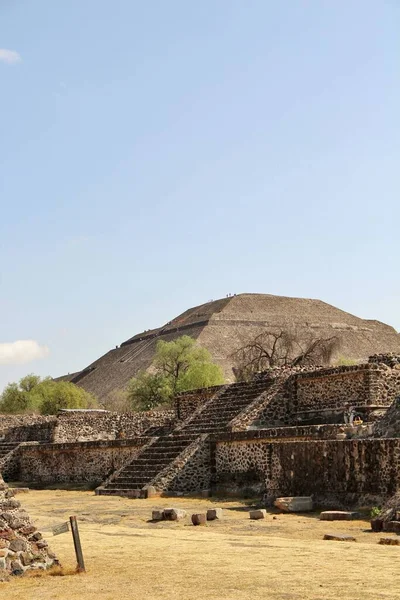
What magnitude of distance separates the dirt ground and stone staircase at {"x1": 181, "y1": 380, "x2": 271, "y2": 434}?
9.79 m

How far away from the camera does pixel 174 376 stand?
59.6 meters

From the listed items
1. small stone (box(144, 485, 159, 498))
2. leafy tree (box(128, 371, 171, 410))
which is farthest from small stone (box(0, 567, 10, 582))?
leafy tree (box(128, 371, 171, 410))

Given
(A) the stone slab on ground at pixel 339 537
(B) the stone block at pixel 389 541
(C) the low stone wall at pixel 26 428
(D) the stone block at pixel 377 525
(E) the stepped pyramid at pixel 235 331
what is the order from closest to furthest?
(B) the stone block at pixel 389 541 → (A) the stone slab on ground at pixel 339 537 → (D) the stone block at pixel 377 525 → (C) the low stone wall at pixel 26 428 → (E) the stepped pyramid at pixel 235 331

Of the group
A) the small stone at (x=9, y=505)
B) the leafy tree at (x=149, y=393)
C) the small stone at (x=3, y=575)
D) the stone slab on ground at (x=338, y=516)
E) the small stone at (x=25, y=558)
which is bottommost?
the small stone at (x=3, y=575)

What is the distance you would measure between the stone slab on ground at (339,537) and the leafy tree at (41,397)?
45.1 meters

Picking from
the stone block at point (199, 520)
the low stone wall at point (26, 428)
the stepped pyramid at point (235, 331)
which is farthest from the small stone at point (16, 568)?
the stepped pyramid at point (235, 331)

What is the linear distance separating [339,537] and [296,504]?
4.35 metres

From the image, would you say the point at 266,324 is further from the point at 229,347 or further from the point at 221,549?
the point at 221,549

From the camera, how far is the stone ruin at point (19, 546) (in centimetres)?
1045

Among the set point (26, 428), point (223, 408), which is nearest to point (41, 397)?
point (26, 428)

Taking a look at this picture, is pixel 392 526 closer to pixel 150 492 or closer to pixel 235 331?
pixel 150 492

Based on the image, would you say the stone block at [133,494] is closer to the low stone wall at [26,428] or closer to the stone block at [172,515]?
the stone block at [172,515]

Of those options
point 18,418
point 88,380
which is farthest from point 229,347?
point 18,418

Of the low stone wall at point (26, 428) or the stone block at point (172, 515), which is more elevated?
the low stone wall at point (26, 428)
